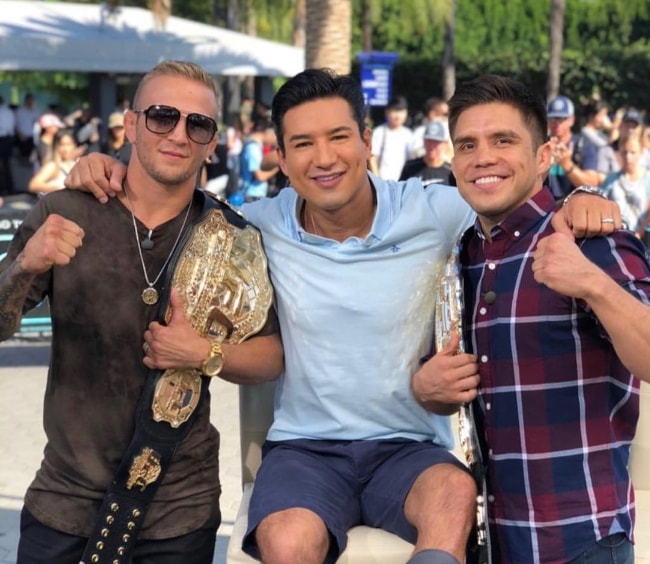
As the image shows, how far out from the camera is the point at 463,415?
3.21m

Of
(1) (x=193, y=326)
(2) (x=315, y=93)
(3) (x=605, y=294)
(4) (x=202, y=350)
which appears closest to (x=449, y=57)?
(2) (x=315, y=93)

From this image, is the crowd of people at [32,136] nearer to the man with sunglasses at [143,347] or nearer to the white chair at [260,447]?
the white chair at [260,447]

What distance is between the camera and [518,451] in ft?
9.95

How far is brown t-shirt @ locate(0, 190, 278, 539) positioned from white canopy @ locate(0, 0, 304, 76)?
55.4ft

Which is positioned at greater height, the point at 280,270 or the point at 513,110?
the point at 513,110

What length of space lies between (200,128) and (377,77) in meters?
13.3

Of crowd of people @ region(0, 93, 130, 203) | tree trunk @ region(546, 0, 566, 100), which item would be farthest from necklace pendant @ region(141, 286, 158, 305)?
tree trunk @ region(546, 0, 566, 100)

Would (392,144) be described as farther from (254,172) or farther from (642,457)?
(642,457)

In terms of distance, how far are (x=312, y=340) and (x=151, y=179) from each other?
27.6 inches

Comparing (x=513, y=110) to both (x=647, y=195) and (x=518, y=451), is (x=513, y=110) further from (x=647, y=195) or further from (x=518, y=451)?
(x=647, y=195)

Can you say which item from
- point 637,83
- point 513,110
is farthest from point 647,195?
point 637,83

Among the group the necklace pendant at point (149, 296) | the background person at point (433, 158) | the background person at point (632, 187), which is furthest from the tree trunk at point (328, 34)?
the necklace pendant at point (149, 296)

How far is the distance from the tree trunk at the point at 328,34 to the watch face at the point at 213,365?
34.3 feet

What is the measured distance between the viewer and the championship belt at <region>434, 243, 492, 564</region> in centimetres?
311
